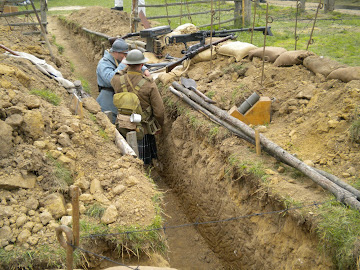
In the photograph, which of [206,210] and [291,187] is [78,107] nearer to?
[206,210]

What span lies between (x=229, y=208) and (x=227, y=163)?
0.64m

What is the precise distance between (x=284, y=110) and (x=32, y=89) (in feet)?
13.0

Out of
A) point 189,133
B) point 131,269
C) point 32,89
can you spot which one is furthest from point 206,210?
point 32,89

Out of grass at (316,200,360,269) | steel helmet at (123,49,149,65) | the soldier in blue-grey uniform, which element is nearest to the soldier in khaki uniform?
steel helmet at (123,49,149,65)

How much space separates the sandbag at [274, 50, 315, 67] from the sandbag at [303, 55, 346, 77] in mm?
115

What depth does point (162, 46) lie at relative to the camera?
9914 millimetres

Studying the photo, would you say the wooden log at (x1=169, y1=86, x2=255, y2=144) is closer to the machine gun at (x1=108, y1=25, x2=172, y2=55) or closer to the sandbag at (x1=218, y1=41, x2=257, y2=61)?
the sandbag at (x1=218, y1=41, x2=257, y2=61)

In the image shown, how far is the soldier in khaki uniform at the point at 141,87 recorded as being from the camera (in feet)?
19.5

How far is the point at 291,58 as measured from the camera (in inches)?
251

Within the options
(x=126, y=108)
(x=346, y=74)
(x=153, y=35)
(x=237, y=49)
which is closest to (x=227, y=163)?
(x=126, y=108)

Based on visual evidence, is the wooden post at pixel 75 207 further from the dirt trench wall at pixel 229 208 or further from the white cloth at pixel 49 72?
the white cloth at pixel 49 72

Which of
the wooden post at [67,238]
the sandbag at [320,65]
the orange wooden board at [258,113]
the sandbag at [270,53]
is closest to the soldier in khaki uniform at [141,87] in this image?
the orange wooden board at [258,113]

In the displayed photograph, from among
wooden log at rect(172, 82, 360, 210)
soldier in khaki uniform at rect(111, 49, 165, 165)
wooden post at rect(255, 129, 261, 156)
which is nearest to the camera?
wooden log at rect(172, 82, 360, 210)

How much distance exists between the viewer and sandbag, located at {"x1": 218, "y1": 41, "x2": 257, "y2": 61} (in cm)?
737
